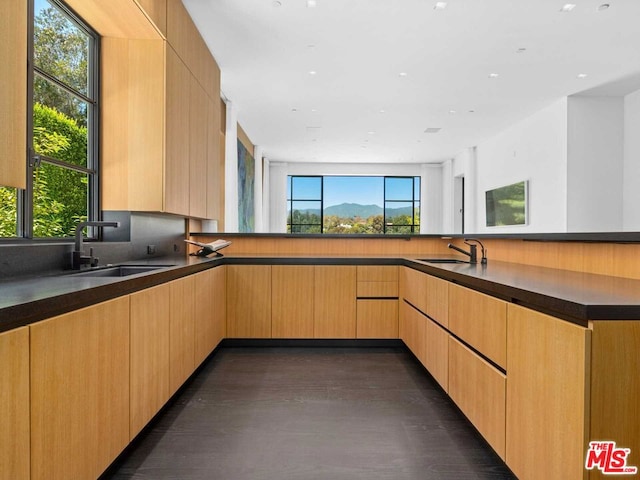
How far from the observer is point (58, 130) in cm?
255

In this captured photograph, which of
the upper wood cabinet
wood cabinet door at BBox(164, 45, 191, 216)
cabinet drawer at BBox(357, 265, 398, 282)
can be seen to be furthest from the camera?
cabinet drawer at BBox(357, 265, 398, 282)

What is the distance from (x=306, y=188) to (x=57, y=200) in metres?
10.2

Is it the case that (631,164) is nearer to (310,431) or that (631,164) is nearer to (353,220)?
(310,431)

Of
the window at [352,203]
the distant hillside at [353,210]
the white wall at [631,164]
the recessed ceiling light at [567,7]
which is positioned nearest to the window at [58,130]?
the recessed ceiling light at [567,7]

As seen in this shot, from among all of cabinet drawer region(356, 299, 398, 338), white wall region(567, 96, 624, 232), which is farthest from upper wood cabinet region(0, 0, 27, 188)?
white wall region(567, 96, 624, 232)

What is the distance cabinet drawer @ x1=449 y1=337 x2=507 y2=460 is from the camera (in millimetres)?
1729

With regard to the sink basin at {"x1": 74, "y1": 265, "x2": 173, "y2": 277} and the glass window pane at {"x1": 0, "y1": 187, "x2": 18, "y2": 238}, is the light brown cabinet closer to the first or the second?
the sink basin at {"x1": 74, "y1": 265, "x2": 173, "y2": 277}

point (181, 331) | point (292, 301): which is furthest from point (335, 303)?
point (181, 331)

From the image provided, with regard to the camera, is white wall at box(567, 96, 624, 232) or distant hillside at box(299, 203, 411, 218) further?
distant hillside at box(299, 203, 411, 218)

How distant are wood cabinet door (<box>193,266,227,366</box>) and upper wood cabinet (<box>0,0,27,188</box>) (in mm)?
1390

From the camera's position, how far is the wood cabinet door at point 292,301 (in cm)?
372

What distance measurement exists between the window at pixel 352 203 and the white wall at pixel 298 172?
0.40 metres

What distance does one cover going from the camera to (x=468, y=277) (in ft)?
7.00

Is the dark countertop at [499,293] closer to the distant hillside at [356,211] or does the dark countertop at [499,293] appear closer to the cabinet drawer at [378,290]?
the cabinet drawer at [378,290]
